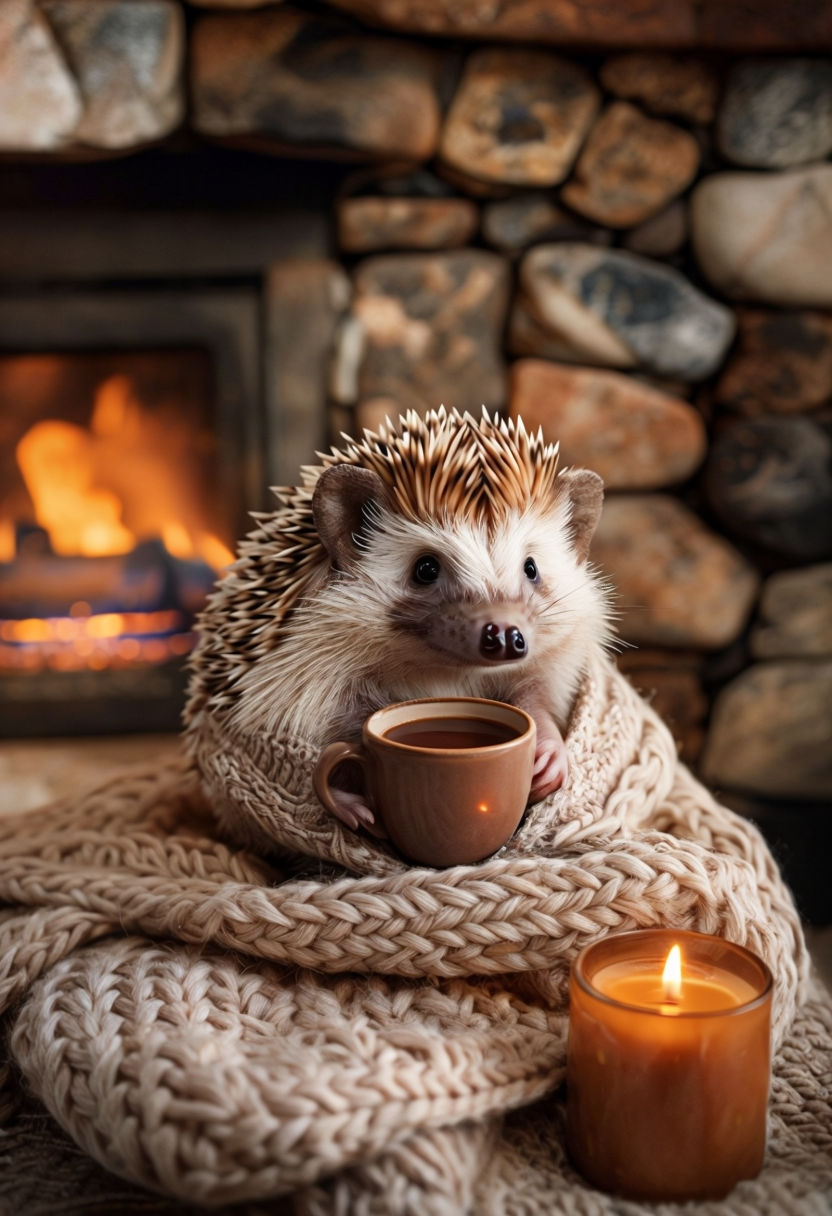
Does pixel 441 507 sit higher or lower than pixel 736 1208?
higher

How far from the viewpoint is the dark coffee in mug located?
71 cm

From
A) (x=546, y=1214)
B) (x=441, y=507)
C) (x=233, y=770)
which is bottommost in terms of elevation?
(x=546, y=1214)

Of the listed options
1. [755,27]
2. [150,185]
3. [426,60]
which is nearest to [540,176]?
[426,60]

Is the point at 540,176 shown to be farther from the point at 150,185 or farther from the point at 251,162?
the point at 150,185

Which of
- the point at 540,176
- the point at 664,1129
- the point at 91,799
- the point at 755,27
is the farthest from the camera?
the point at 540,176

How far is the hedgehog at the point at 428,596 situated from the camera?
736 mm

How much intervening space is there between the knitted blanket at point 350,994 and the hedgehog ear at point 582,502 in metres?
0.09

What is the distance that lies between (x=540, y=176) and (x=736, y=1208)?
153cm

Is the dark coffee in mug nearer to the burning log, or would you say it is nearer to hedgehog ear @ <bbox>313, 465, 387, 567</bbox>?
hedgehog ear @ <bbox>313, 465, 387, 567</bbox>

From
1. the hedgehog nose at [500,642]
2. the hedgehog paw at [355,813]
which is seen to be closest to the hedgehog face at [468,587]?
the hedgehog nose at [500,642]

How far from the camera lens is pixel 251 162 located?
1839 millimetres

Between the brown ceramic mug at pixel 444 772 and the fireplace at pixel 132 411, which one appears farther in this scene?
the fireplace at pixel 132 411

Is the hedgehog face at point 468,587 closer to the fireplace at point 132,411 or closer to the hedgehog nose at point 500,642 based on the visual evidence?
the hedgehog nose at point 500,642

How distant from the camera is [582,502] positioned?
31.8 inches
